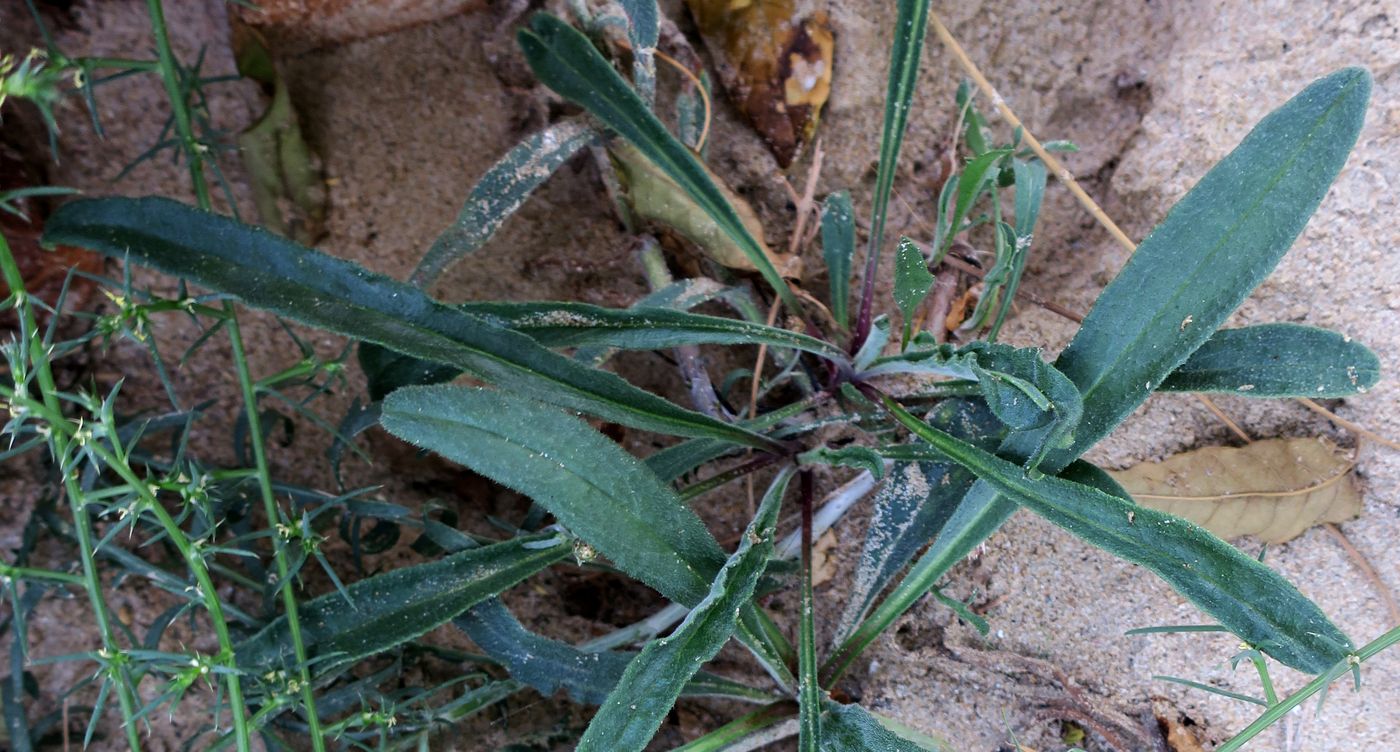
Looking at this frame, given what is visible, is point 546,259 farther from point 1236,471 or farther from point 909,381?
point 1236,471

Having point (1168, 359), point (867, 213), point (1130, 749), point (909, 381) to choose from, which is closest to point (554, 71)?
point (867, 213)

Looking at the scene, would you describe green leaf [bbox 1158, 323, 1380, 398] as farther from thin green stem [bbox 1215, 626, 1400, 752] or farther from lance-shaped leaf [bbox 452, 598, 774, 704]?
lance-shaped leaf [bbox 452, 598, 774, 704]

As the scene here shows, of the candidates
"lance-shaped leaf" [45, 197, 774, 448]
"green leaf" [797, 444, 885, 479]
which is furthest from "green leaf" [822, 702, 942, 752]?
"lance-shaped leaf" [45, 197, 774, 448]

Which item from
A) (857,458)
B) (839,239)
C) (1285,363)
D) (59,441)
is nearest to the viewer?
(59,441)

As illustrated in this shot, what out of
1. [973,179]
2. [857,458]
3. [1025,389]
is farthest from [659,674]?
[973,179]

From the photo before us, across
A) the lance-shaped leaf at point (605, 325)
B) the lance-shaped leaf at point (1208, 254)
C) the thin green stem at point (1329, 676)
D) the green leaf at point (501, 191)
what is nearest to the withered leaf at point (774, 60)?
the green leaf at point (501, 191)

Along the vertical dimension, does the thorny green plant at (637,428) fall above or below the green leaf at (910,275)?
below

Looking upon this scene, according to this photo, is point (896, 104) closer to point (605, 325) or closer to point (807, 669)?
point (605, 325)

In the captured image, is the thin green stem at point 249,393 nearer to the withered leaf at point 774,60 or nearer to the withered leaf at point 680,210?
the withered leaf at point 680,210
